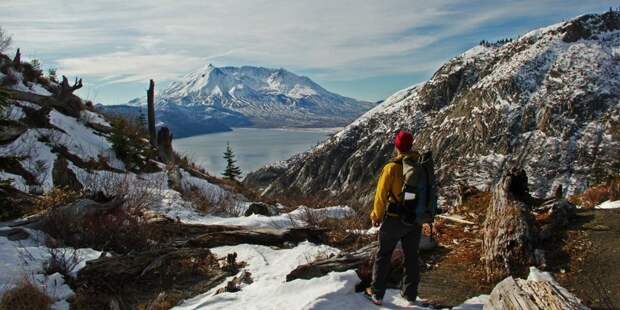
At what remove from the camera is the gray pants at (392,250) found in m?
6.29

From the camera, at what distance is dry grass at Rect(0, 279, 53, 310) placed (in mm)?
6203

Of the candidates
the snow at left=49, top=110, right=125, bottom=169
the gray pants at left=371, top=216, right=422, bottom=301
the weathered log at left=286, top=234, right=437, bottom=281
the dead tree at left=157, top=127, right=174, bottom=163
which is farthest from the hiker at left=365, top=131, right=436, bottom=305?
the dead tree at left=157, top=127, right=174, bottom=163

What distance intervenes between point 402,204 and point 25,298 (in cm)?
520

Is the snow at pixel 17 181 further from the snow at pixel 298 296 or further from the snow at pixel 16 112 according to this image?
the snow at pixel 298 296

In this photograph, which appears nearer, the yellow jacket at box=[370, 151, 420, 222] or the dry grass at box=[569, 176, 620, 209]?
the yellow jacket at box=[370, 151, 420, 222]

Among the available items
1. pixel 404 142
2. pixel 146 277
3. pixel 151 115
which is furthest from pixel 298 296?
pixel 151 115

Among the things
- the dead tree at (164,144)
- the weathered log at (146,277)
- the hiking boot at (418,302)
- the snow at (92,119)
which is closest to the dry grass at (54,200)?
the weathered log at (146,277)

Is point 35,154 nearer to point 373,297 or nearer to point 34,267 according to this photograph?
point 34,267

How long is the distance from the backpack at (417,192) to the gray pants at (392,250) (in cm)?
23

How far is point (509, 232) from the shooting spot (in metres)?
7.50

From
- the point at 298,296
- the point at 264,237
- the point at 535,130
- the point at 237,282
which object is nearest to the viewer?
the point at 298,296

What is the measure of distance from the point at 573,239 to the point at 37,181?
1417cm

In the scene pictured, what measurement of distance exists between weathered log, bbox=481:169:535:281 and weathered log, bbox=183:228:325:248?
3.85 metres

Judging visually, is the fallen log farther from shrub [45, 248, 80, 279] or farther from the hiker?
shrub [45, 248, 80, 279]
